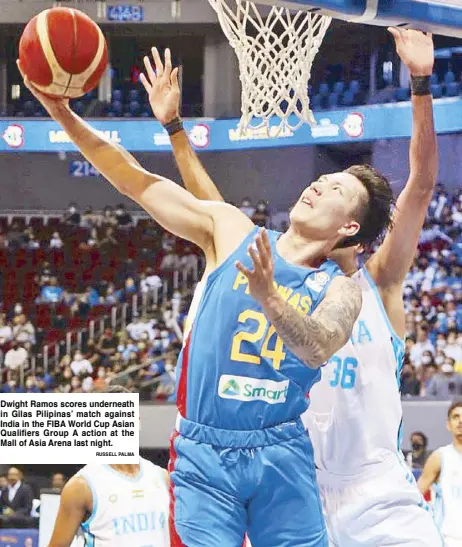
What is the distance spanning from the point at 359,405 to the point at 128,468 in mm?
1734

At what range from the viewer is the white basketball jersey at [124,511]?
170 inches

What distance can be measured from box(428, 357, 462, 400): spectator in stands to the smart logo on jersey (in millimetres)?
7881

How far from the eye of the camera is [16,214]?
16.2 metres

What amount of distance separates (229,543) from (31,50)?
1.53 m

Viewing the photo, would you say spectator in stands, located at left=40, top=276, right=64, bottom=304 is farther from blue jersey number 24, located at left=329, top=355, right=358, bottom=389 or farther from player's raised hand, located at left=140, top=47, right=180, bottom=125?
blue jersey number 24, located at left=329, top=355, right=358, bottom=389

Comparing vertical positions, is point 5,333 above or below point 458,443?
below

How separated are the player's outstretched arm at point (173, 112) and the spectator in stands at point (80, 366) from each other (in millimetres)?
8643

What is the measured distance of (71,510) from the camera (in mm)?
4230

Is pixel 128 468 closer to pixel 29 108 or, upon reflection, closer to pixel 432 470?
pixel 432 470

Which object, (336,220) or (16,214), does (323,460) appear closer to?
(336,220)

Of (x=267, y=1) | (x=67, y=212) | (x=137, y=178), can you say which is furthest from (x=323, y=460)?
(x=67, y=212)

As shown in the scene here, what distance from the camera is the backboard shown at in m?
2.95
